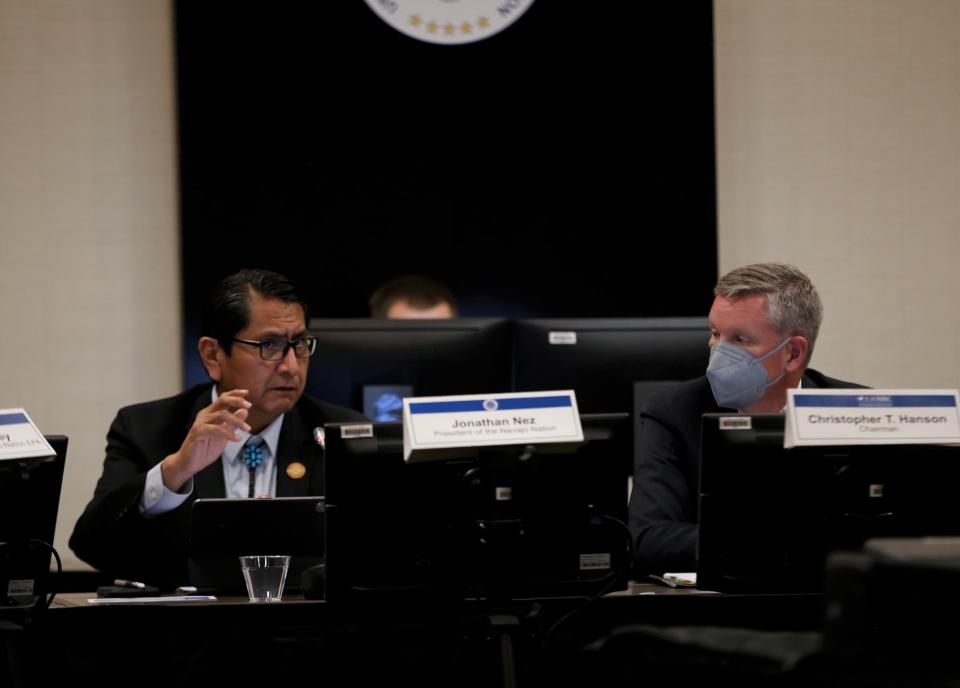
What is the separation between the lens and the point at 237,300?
3680mm

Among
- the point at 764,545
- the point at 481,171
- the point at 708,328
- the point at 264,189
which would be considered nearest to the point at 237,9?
the point at 264,189

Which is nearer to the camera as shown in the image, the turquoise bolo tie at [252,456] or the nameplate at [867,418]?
the nameplate at [867,418]

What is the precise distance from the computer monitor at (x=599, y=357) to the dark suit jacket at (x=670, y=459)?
0.17 m

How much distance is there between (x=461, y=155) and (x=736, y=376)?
1822 mm

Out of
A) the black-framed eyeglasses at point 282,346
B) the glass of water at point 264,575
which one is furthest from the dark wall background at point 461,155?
the glass of water at point 264,575

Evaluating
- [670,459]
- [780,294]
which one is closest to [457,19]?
[780,294]

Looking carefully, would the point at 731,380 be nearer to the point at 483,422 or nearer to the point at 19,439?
the point at 483,422

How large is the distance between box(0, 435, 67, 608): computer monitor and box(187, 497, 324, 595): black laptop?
32cm

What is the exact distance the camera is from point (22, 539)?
2559mm

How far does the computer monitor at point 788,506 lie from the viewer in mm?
2531

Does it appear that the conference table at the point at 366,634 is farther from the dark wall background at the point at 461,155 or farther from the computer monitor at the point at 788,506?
the dark wall background at the point at 461,155

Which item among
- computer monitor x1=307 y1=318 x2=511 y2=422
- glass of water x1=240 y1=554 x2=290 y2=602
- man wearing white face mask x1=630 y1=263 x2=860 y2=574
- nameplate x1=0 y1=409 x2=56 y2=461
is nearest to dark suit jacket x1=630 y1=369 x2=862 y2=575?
man wearing white face mask x1=630 y1=263 x2=860 y2=574

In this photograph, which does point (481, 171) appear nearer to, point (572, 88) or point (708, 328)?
point (572, 88)

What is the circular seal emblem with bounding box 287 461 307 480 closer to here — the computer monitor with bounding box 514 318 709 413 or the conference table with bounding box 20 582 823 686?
the computer monitor with bounding box 514 318 709 413
